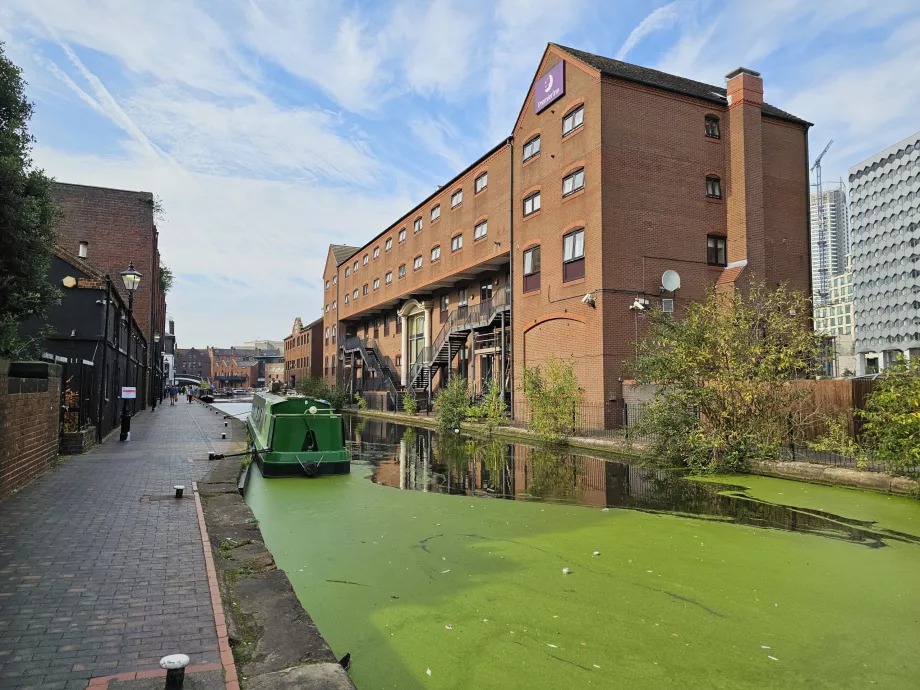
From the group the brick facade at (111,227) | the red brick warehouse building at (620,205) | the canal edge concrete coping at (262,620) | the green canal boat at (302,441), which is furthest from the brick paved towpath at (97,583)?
the brick facade at (111,227)

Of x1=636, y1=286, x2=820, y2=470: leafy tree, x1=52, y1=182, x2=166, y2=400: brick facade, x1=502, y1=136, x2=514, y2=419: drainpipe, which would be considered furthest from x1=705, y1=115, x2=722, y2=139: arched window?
x1=52, y1=182, x2=166, y2=400: brick facade

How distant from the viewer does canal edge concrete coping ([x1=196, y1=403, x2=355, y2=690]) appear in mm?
3178

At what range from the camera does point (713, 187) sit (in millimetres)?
22672

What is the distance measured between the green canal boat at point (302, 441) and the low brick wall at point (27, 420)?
11.8 ft

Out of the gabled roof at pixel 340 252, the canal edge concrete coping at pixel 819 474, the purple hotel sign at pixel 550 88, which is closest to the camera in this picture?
the canal edge concrete coping at pixel 819 474

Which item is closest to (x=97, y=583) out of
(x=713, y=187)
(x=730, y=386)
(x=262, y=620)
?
(x=262, y=620)

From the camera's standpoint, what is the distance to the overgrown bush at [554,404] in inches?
725

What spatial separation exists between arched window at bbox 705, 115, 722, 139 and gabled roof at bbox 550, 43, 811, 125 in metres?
0.61

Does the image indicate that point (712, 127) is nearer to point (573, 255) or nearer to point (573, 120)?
point (573, 120)

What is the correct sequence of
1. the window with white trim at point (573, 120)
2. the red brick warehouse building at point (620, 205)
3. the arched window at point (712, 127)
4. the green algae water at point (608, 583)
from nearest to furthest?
the green algae water at point (608, 583), the red brick warehouse building at point (620, 205), the window with white trim at point (573, 120), the arched window at point (712, 127)

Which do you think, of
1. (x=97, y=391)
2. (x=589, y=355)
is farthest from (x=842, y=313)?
(x=97, y=391)

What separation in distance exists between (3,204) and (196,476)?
607 centimetres

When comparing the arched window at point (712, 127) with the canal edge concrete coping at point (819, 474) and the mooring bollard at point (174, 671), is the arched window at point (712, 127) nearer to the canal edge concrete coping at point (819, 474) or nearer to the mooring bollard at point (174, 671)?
the canal edge concrete coping at point (819, 474)

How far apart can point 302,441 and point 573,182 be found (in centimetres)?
1517
